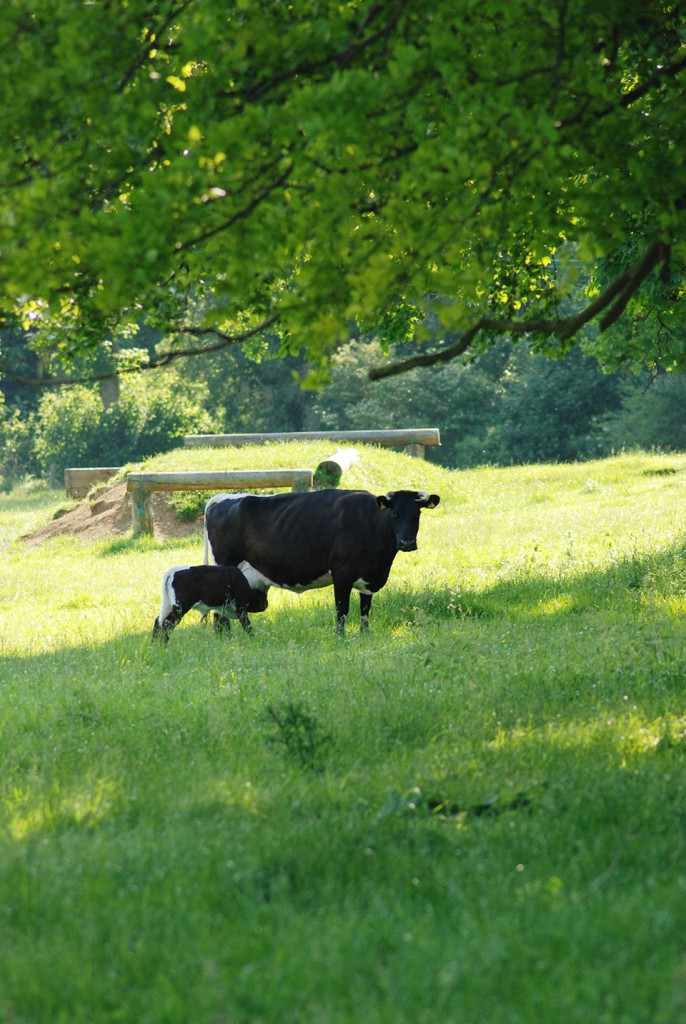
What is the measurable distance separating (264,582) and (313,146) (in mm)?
7417

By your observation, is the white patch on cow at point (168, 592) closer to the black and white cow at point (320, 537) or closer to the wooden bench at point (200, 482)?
the black and white cow at point (320, 537)

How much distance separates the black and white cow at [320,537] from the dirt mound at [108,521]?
12.1 meters

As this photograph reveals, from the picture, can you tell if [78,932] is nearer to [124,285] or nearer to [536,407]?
[124,285]

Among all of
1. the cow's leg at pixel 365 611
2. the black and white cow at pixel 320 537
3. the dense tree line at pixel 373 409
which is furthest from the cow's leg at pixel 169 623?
the dense tree line at pixel 373 409

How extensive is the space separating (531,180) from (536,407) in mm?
53993

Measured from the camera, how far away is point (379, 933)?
454cm

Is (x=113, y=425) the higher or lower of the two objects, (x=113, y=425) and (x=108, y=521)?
the higher

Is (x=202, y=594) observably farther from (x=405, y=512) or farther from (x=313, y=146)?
(x=313, y=146)

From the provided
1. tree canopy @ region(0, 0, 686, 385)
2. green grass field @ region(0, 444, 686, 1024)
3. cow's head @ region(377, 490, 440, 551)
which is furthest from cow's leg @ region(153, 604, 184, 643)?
tree canopy @ region(0, 0, 686, 385)

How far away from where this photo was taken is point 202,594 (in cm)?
1187

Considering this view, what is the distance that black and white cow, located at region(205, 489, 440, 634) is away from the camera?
12.0m

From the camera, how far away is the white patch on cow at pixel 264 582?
1259 cm

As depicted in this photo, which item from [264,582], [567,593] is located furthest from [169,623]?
[567,593]

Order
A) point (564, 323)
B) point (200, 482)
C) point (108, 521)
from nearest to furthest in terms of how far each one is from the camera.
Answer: point (564, 323) → point (200, 482) → point (108, 521)
